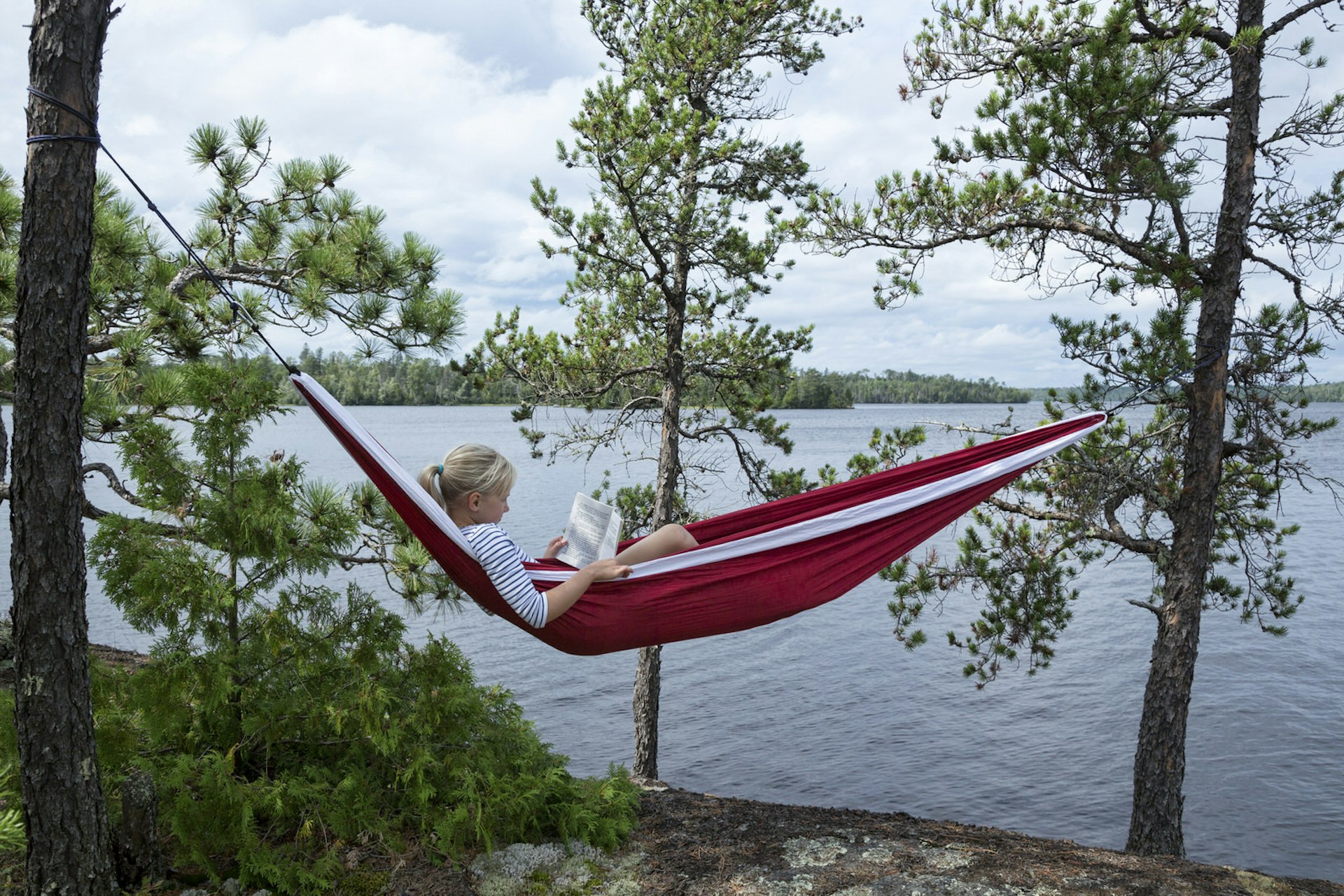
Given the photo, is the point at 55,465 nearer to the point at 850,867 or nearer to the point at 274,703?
the point at 274,703

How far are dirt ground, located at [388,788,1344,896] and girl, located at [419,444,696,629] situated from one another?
0.82 meters

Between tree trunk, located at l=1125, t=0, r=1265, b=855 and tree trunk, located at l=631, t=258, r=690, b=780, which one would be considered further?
tree trunk, located at l=631, t=258, r=690, b=780

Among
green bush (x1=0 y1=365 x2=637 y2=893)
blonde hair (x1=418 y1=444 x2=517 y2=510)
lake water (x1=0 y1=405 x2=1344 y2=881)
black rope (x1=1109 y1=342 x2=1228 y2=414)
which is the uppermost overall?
black rope (x1=1109 y1=342 x2=1228 y2=414)

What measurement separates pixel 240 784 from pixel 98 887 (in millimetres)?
362

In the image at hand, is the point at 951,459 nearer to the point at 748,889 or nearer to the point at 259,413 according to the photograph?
the point at 748,889

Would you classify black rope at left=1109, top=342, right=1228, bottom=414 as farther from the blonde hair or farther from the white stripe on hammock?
the blonde hair

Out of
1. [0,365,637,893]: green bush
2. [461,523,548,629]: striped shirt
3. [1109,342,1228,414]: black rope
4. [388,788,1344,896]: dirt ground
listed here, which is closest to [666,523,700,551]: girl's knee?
[461,523,548,629]: striped shirt

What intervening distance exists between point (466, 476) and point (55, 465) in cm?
94

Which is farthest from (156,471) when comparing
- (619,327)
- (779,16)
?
(779,16)

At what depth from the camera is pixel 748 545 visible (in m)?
2.58

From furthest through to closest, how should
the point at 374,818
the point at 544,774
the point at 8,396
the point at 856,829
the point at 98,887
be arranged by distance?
the point at 8,396 < the point at 856,829 < the point at 544,774 < the point at 374,818 < the point at 98,887

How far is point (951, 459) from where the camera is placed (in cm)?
280

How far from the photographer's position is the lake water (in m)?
6.73

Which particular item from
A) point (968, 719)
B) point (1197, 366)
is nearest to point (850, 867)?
point (1197, 366)
